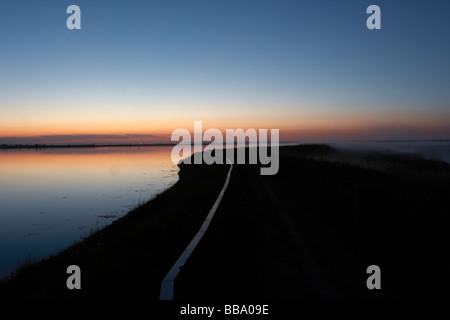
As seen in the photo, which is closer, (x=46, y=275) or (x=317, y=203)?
(x=46, y=275)

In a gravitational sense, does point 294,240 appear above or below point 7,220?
above

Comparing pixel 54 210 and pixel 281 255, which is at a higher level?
pixel 281 255

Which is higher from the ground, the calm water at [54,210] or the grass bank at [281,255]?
the grass bank at [281,255]

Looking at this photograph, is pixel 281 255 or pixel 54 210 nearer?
pixel 281 255

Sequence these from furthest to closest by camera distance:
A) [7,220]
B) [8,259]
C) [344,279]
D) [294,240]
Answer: [7,220], [8,259], [294,240], [344,279]

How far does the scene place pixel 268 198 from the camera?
636 inches

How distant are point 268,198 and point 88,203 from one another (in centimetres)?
1429

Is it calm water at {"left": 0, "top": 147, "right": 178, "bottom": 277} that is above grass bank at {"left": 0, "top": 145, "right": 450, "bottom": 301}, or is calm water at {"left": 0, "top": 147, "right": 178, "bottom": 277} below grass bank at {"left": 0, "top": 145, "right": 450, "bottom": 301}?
below

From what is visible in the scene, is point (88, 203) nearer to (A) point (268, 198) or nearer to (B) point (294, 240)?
(A) point (268, 198)

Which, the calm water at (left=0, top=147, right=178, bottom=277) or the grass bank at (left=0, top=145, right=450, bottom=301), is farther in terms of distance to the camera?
the calm water at (left=0, top=147, right=178, bottom=277)

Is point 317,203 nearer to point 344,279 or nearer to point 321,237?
point 321,237

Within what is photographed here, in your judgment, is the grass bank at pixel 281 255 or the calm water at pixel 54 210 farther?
the calm water at pixel 54 210
